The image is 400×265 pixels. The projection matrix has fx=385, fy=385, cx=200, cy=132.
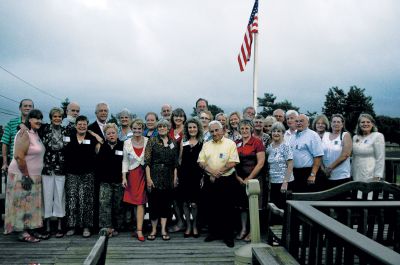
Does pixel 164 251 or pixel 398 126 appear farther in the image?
pixel 398 126

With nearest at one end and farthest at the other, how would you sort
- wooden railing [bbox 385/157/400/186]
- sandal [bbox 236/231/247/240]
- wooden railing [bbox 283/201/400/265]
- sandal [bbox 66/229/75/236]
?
wooden railing [bbox 283/201/400/265] → sandal [bbox 236/231/247/240] → sandal [bbox 66/229/75/236] → wooden railing [bbox 385/157/400/186]

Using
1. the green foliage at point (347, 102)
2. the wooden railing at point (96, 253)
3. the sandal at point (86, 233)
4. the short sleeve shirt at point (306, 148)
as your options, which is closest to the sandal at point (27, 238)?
the sandal at point (86, 233)

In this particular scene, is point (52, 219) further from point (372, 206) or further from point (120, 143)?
point (372, 206)

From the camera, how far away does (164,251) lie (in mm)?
4934

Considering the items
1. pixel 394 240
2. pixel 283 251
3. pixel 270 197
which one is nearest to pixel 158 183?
pixel 270 197

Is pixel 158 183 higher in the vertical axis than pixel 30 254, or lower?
higher

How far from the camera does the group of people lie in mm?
5484

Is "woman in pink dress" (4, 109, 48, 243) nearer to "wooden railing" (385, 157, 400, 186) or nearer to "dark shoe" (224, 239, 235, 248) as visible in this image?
"dark shoe" (224, 239, 235, 248)

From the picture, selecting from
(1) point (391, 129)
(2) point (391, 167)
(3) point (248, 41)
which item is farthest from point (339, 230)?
(1) point (391, 129)

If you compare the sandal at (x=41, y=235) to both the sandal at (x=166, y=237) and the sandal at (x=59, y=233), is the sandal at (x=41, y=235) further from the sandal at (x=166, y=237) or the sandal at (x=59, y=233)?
the sandal at (x=166, y=237)

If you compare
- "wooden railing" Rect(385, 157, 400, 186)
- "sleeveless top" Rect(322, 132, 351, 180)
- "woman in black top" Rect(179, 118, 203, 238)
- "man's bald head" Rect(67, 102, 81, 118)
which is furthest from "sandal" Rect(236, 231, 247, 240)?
"wooden railing" Rect(385, 157, 400, 186)

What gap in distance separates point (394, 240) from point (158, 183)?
332cm

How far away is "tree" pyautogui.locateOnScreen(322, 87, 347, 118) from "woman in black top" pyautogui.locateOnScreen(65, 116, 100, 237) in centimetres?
4883

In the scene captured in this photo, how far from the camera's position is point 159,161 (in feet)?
18.4
